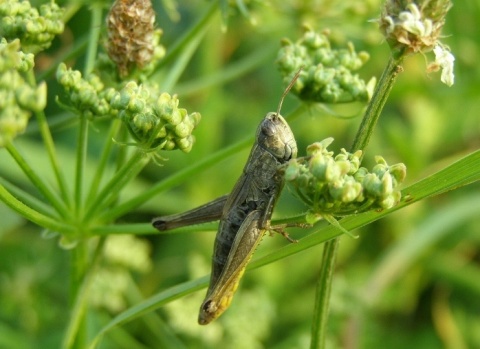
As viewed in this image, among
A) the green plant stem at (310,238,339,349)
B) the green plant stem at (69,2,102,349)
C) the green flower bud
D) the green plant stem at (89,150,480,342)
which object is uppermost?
the green plant stem at (69,2,102,349)

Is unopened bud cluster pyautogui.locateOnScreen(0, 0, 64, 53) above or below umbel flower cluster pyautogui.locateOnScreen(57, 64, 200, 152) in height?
above

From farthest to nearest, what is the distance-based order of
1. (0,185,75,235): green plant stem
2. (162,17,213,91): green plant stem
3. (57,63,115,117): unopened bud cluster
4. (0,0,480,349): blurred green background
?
(0,0,480,349): blurred green background
(162,17,213,91): green plant stem
(57,63,115,117): unopened bud cluster
(0,185,75,235): green plant stem

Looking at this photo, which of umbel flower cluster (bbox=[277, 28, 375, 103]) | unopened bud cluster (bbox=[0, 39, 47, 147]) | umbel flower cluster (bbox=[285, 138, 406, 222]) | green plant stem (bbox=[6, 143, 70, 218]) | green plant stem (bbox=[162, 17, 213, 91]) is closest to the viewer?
unopened bud cluster (bbox=[0, 39, 47, 147])

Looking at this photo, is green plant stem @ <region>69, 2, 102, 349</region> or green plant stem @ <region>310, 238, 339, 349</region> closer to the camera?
green plant stem @ <region>310, 238, 339, 349</region>

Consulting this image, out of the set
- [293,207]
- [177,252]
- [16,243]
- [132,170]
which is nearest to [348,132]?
[293,207]

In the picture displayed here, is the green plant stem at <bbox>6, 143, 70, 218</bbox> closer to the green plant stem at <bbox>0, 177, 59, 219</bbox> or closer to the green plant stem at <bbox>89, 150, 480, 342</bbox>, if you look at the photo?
the green plant stem at <bbox>0, 177, 59, 219</bbox>

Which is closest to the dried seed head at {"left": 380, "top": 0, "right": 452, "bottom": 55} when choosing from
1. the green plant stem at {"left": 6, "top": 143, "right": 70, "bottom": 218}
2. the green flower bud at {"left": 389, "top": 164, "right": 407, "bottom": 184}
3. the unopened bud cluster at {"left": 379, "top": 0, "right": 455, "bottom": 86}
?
the unopened bud cluster at {"left": 379, "top": 0, "right": 455, "bottom": 86}

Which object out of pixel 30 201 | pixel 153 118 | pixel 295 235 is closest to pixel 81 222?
pixel 30 201

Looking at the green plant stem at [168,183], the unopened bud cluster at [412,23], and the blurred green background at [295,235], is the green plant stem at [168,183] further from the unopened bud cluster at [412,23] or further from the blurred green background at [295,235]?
the blurred green background at [295,235]
